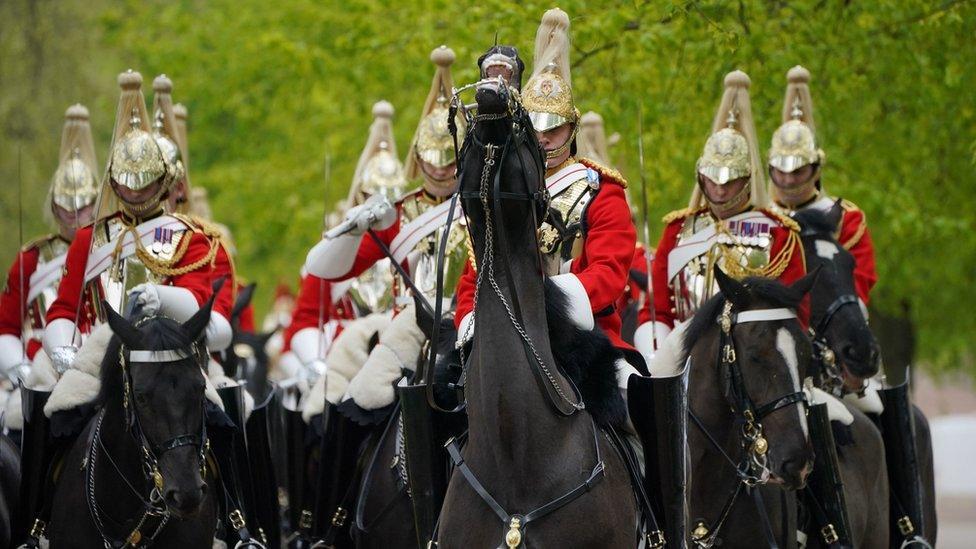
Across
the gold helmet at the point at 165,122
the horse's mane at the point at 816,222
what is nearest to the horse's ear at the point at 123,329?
the gold helmet at the point at 165,122

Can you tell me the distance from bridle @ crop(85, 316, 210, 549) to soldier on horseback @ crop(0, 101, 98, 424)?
217 centimetres

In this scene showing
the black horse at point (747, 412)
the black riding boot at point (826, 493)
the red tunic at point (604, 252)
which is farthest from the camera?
the black riding boot at point (826, 493)

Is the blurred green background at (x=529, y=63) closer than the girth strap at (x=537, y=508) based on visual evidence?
No

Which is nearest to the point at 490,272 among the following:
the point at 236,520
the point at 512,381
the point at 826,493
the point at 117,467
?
the point at 512,381

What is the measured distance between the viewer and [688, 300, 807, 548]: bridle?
862 cm

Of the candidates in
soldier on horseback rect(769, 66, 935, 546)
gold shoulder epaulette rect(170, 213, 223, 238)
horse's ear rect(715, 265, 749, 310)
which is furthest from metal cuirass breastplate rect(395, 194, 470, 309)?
soldier on horseback rect(769, 66, 935, 546)

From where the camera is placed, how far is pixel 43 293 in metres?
12.1

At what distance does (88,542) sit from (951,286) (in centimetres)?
1510

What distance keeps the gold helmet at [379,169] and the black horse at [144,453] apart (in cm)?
426

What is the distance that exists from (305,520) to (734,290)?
330 cm

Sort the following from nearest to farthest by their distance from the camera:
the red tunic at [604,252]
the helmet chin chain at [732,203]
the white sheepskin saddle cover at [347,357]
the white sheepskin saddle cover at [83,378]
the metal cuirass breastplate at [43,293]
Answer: the red tunic at [604,252] < the white sheepskin saddle cover at [83,378] < the helmet chin chain at [732,203] < the white sheepskin saddle cover at [347,357] < the metal cuirass breastplate at [43,293]

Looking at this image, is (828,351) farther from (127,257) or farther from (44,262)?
(44,262)

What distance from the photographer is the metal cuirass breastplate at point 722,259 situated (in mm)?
10609

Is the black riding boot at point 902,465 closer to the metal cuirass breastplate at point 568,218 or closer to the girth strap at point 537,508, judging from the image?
the metal cuirass breastplate at point 568,218
